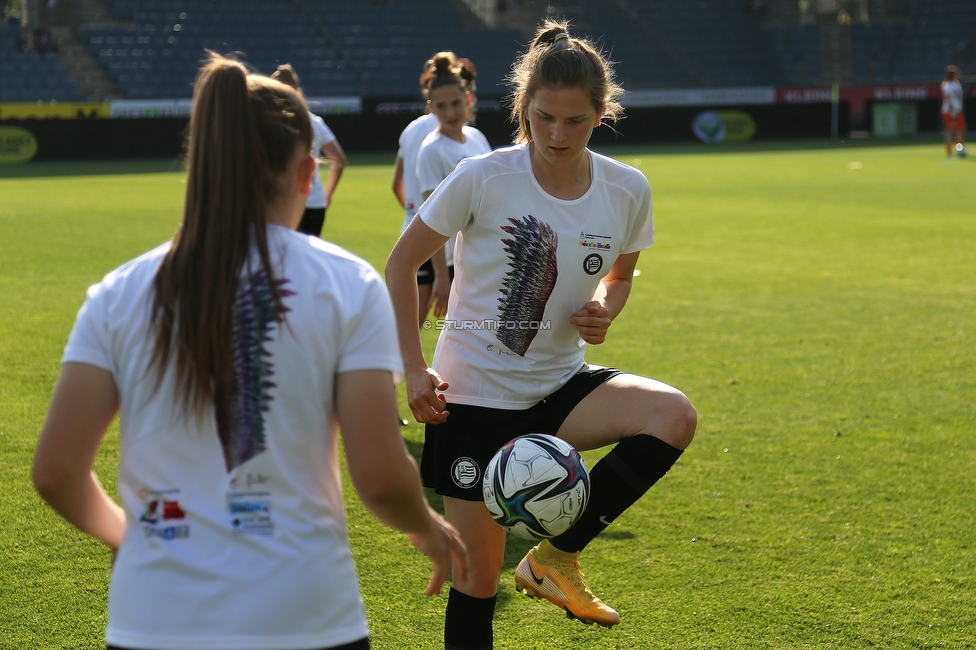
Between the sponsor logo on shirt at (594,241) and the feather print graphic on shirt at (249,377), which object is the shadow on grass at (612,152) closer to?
the sponsor logo on shirt at (594,241)

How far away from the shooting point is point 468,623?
10.7 ft

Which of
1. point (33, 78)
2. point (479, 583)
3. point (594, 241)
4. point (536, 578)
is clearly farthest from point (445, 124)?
point (33, 78)

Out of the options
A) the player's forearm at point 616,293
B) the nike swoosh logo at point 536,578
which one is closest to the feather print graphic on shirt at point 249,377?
the nike swoosh logo at point 536,578

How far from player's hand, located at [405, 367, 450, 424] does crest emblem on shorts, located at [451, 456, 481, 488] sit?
6.4 inches

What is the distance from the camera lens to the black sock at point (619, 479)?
331cm

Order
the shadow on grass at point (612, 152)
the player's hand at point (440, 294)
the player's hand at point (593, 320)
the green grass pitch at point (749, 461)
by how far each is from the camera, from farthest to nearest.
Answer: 1. the shadow on grass at point (612, 152)
2. the player's hand at point (440, 294)
3. the green grass pitch at point (749, 461)
4. the player's hand at point (593, 320)

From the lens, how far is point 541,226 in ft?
11.1

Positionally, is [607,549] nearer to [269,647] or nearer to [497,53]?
[269,647]

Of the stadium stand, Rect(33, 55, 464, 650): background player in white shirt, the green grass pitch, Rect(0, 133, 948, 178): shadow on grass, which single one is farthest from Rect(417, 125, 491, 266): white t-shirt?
the stadium stand

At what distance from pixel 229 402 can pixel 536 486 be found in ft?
4.77

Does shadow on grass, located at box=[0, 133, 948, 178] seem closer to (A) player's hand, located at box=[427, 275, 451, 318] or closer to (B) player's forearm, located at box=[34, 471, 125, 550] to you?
(A) player's hand, located at box=[427, 275, 451, 318]

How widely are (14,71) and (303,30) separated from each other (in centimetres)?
973

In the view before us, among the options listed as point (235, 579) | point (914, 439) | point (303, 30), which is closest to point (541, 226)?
point (235, 579)

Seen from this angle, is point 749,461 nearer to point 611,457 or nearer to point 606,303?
point 606,303
